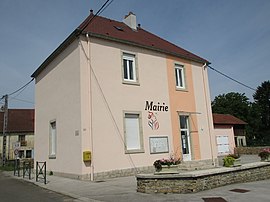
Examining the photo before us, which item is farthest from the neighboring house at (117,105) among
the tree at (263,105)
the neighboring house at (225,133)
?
the tree at (263,105)

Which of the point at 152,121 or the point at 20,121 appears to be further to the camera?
the point at 20,121

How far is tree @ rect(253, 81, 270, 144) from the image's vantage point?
45.0m

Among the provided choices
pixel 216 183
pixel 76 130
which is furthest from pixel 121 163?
pixel 216 183

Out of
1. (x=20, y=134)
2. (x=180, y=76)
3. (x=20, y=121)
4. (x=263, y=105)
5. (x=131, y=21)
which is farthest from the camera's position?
(x=263, y=105)

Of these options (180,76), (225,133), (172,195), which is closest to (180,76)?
(180,76)

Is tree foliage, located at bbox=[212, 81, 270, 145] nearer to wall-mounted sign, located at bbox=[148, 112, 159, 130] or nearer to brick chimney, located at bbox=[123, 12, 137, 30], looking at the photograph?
brick chimney, located at bbox=[123, 12, 137, 30]

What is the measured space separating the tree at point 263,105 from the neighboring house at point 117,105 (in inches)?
1261

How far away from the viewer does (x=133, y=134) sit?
13.4 metres

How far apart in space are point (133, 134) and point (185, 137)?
3998 millimetres

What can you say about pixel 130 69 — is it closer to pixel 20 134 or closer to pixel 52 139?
pixel 52 139

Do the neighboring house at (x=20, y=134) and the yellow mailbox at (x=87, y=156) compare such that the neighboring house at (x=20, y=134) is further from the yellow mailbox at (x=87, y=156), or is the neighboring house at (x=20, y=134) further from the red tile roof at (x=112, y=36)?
the yellow mailbox at (x=87, y=156)

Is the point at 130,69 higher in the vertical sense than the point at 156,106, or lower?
higher

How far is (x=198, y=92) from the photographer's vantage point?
17.2m

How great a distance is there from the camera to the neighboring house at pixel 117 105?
481 inches
